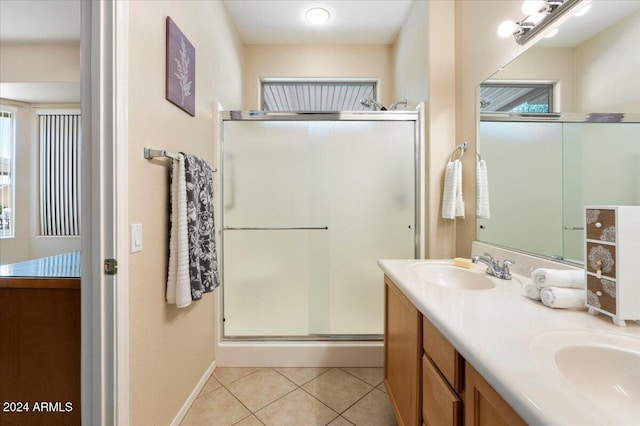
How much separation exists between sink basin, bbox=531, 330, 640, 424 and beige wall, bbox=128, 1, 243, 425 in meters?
1.36

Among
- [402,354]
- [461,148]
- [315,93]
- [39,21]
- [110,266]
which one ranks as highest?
[39,21]

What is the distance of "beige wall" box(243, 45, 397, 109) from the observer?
274cm

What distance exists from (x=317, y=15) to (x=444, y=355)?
2670 millimetres

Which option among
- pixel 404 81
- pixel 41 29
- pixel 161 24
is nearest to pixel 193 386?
pixel 161 24

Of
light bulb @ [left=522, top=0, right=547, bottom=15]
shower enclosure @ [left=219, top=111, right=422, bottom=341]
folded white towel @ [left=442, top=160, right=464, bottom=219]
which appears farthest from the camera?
shower enclosure @ [left=219, top=111, right=422, bottom=341]

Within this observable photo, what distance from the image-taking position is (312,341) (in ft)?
6.45

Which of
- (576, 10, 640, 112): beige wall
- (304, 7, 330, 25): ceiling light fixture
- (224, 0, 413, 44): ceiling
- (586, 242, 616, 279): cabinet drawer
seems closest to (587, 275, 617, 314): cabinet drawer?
(586, 242, 616, 279): cabinet drawer

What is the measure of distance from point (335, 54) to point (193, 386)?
317 cm

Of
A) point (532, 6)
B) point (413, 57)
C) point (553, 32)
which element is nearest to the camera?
point (553, 32)

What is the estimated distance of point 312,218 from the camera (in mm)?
2002

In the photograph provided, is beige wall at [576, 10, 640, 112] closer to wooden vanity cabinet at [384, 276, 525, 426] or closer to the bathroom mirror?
the bathroom mirror

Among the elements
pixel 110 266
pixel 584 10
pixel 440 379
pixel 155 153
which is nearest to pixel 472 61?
pixel 584 10

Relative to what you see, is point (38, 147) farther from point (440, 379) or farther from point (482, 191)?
point (482, 191)

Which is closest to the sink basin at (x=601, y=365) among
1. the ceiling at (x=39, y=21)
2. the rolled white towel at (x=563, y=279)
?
the rolled white towel at (x=563, y=279)
